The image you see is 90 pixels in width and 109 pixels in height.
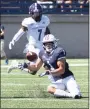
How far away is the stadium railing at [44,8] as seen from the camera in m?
22.4

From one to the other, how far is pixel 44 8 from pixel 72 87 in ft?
45.6

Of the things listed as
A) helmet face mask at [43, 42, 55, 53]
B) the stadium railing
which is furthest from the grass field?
the stadium railing

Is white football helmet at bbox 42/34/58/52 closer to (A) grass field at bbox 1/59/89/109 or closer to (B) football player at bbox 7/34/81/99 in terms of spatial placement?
(B) football player at bbox 7/34/81/99

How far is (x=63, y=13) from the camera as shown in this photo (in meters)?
22.5

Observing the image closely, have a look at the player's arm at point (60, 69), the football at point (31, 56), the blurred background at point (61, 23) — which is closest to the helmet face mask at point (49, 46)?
the player's arm at point (60, 69)

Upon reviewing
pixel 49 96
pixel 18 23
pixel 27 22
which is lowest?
pixel 18 23

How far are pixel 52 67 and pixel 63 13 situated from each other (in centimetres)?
1353

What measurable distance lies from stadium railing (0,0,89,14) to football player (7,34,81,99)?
13339 millimetres

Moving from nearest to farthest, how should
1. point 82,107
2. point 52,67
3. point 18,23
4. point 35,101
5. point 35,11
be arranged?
point 82,107 → point 35,101 → point 52,67 → point 35,11 → point 18,23

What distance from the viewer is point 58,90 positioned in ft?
29.6

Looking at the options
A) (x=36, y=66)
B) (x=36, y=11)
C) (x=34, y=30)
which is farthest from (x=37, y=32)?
(x=36, y=66)

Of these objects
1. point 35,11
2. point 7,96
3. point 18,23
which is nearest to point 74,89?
point 7,96

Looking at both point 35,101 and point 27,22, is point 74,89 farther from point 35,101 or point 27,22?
point 27,22

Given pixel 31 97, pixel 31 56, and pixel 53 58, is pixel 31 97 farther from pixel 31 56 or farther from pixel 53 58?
pixel 31 56
